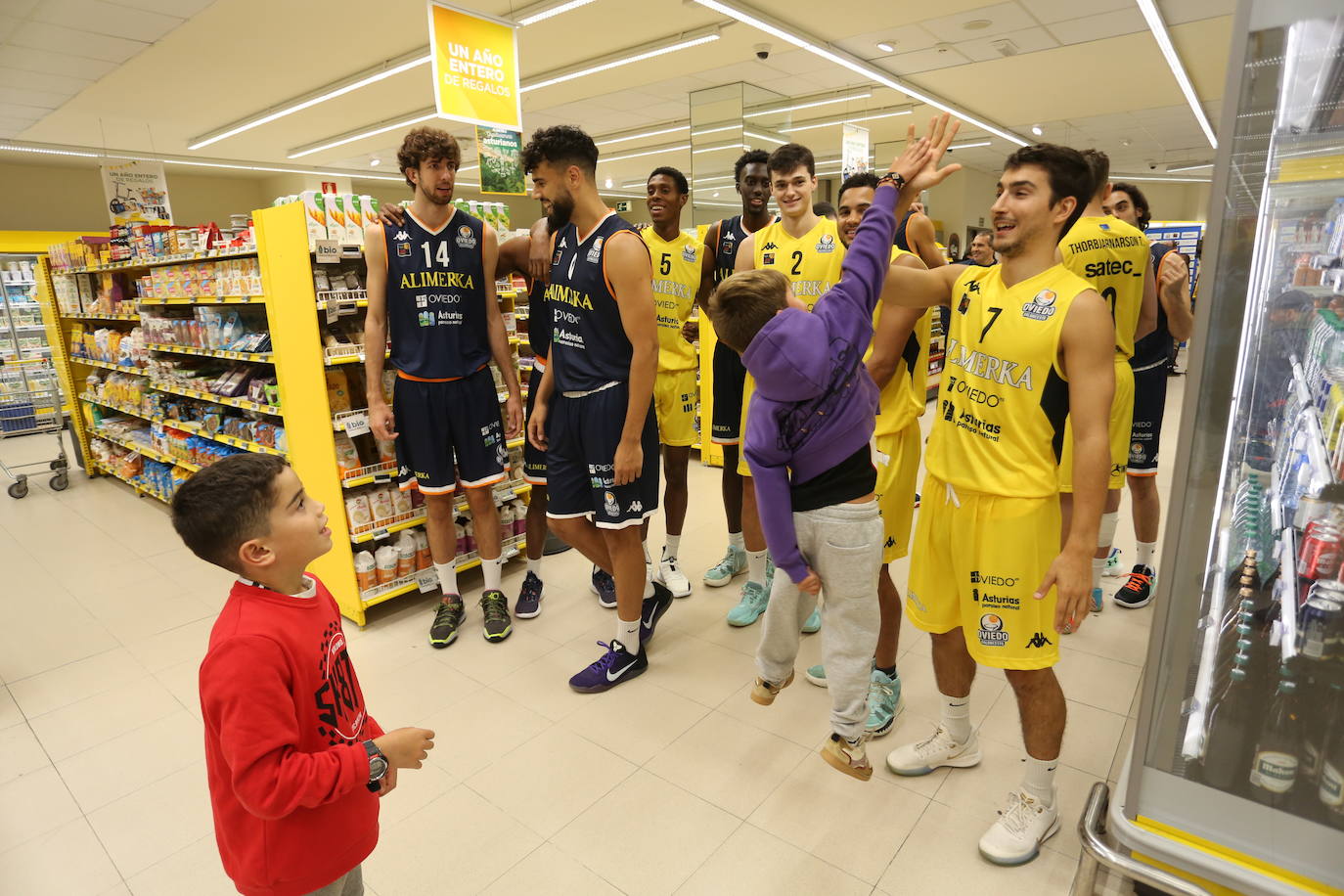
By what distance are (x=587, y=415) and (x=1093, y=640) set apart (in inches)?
96.0

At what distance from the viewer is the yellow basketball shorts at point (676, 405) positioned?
3502mm

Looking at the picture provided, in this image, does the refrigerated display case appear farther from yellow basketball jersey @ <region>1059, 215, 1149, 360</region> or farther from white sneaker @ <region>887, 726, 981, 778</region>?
yellow basketball jersey @ <region>1059, 215, 1149, 360</region>

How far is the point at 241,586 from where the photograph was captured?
1192 millimetres

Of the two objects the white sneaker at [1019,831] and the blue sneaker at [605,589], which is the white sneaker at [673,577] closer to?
the blue sneaker at [605,589]

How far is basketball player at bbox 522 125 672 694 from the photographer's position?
8.52ft

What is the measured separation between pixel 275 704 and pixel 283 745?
0.07m

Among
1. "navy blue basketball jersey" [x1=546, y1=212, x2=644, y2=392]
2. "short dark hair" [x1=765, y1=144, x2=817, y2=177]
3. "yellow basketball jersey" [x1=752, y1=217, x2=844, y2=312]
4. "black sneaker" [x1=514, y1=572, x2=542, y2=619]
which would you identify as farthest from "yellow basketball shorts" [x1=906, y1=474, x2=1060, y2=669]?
"black sneaker" [x1=514, y1=572, x2=542, y2=619]

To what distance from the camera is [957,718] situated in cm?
225

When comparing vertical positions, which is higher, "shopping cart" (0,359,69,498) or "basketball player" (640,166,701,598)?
"basketball player" (640,166,701,598)

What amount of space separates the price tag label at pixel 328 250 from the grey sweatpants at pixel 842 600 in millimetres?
2460

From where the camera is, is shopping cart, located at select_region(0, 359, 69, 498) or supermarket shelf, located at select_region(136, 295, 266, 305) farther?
shopping cart, located at select_region(0, 359, 69, 498)

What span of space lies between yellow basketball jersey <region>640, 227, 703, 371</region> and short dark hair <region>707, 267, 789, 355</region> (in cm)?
175

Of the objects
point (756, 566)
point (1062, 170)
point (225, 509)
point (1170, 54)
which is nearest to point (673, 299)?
point (756, 566)

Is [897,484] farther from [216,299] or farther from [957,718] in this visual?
[216,299]
